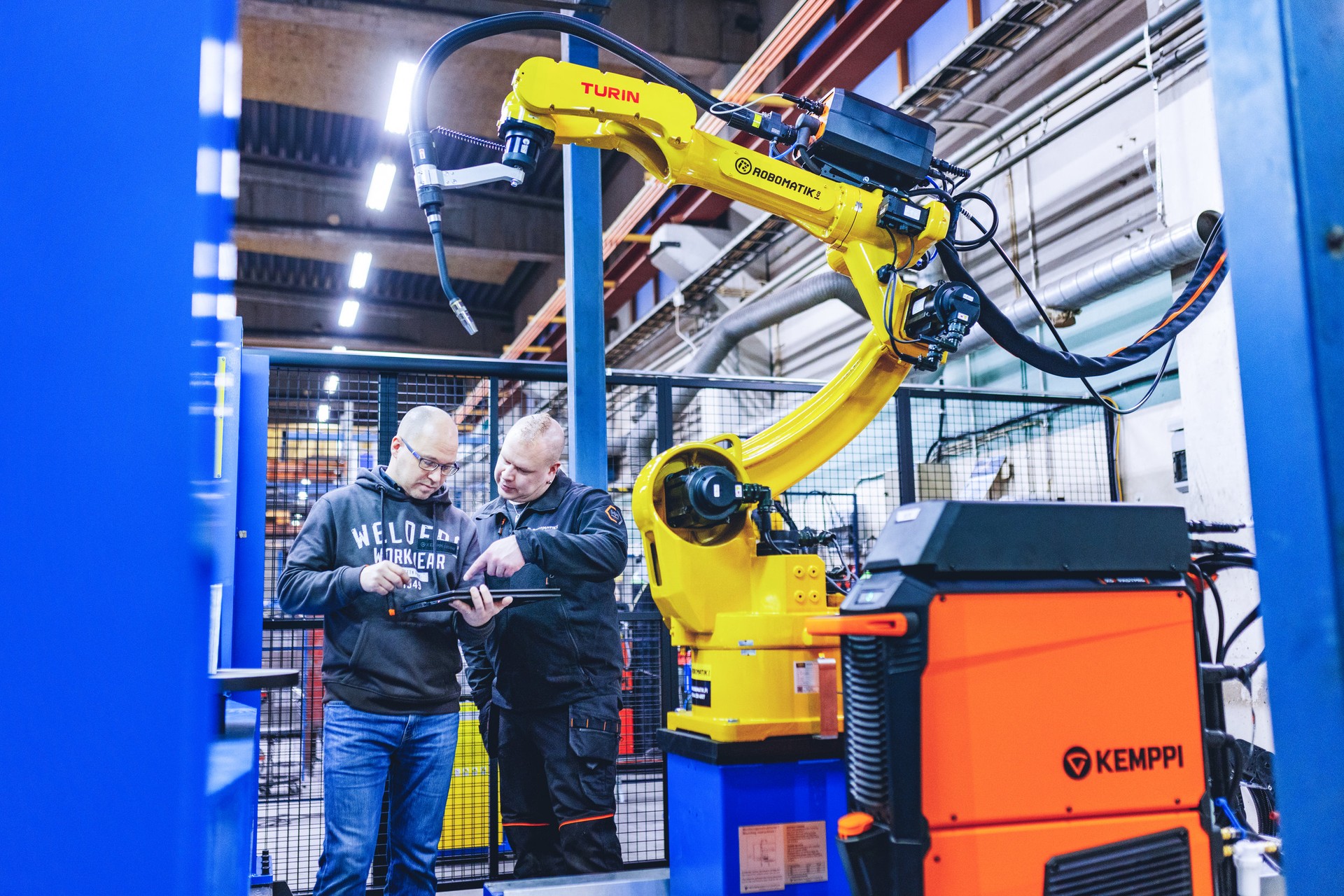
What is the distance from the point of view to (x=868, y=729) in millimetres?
1749

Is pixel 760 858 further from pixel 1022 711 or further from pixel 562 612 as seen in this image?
pixel 1022 711

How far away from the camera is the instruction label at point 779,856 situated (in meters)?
2.59

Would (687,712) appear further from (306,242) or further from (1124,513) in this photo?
(306,242)

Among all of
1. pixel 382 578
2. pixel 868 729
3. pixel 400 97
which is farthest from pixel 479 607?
pixel 400 97

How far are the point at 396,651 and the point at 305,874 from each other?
2583 millimetres

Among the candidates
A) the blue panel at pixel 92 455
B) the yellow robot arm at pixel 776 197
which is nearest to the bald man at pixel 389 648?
the yellow robot arm at pixel 776 197

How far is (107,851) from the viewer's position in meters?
0.61

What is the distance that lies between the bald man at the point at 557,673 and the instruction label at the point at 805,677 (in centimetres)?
68

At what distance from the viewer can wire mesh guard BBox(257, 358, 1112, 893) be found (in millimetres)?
4266

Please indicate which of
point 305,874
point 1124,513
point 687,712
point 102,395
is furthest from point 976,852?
point 305,874

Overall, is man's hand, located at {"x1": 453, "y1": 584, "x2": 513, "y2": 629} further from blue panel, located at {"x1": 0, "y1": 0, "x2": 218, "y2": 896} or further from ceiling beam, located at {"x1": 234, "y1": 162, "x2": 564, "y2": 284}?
ceiling beam, located at {"x1": 234, "y1": 162, "x2": 564, "y2": 284}

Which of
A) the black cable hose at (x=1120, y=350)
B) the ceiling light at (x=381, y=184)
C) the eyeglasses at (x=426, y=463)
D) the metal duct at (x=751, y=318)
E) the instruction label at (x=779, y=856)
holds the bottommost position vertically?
the instruction label at (x=779, y=856)

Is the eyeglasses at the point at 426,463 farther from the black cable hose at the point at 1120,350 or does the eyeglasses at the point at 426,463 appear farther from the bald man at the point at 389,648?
the black cable hose at the point at 1120,350

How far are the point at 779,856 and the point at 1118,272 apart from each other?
383cm
